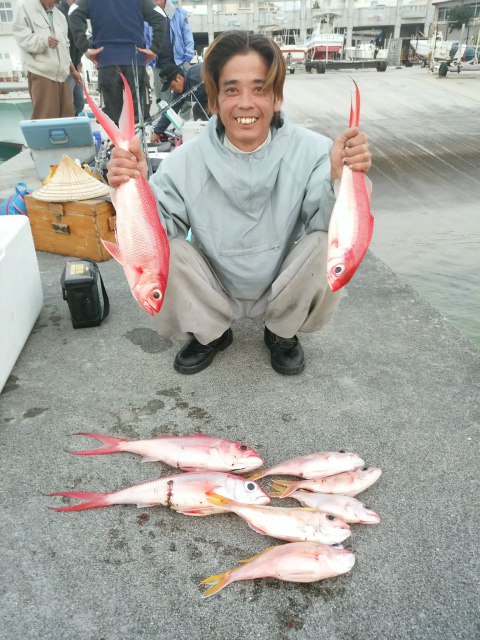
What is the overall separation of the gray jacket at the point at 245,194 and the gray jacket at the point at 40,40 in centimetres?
467

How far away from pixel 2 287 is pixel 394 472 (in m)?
2.03

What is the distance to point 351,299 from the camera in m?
3.36

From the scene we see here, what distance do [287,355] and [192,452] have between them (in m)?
0.88

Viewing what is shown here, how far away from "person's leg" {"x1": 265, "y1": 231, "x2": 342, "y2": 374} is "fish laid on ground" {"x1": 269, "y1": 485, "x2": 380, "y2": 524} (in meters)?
0.85

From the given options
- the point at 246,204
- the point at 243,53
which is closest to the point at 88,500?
the point at 246,204

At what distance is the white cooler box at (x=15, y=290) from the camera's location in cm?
244

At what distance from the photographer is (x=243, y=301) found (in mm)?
2590

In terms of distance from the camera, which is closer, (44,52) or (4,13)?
(44,52)

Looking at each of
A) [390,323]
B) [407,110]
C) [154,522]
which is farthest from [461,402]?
[407,110]

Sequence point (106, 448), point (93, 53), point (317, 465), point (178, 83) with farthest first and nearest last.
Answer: point (178, 83)
point (93, 53)
point (106, 448)
point (317, 465)

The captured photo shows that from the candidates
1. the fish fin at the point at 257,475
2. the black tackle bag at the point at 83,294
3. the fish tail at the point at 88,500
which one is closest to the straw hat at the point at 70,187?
the black tackle bag at the point at 83,294

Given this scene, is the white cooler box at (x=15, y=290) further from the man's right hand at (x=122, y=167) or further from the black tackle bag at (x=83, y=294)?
the man's right hand at (x=122, y=167)

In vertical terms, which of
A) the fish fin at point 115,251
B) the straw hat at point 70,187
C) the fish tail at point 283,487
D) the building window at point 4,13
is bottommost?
the fish tail at point 283,487

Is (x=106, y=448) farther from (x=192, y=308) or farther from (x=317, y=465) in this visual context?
(x=317, y=465)
